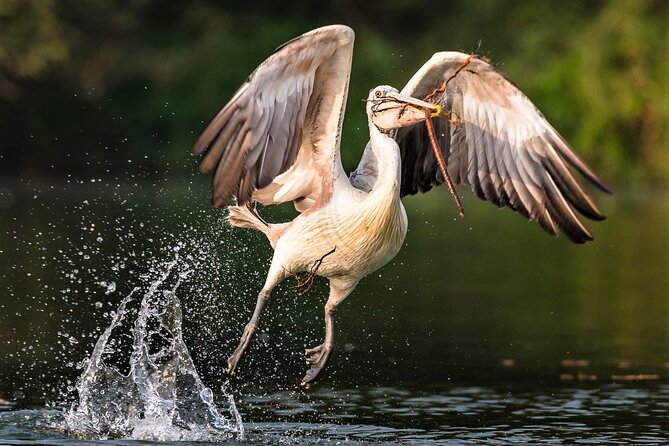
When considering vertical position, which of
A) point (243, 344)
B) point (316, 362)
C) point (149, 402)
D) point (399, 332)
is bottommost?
point (149, 402)

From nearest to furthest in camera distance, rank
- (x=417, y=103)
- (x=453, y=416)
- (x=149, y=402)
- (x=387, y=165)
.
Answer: (x=417, y=103) < (x=387, y=165) < (x=149, y=402) < (x=453, y=416)

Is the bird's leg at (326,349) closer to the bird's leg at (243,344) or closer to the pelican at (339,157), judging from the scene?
the pelican at (339,157)

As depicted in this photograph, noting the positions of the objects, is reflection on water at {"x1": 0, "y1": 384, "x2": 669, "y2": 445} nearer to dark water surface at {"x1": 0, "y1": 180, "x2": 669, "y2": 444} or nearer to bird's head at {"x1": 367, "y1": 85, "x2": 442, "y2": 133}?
dark water surface at {"x1": 0, "y1": 180, "x2": 669, "y2": 444}

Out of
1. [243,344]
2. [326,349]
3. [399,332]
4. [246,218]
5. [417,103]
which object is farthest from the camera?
[399,332]

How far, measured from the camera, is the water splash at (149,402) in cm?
866

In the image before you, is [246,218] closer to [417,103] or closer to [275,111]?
[275,111]

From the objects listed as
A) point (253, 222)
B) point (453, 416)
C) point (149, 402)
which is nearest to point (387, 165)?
point (253, 222)

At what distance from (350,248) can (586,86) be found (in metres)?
21.3

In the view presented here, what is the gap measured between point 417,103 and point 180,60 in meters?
28.6

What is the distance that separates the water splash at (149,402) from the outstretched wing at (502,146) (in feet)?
5.20

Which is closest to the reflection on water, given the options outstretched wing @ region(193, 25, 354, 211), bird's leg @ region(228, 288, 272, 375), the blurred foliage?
bird's leg @ region(228, 288, 272, 375)

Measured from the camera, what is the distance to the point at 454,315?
13.9 meters

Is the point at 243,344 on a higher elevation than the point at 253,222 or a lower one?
lower

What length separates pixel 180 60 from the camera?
36.5 m
